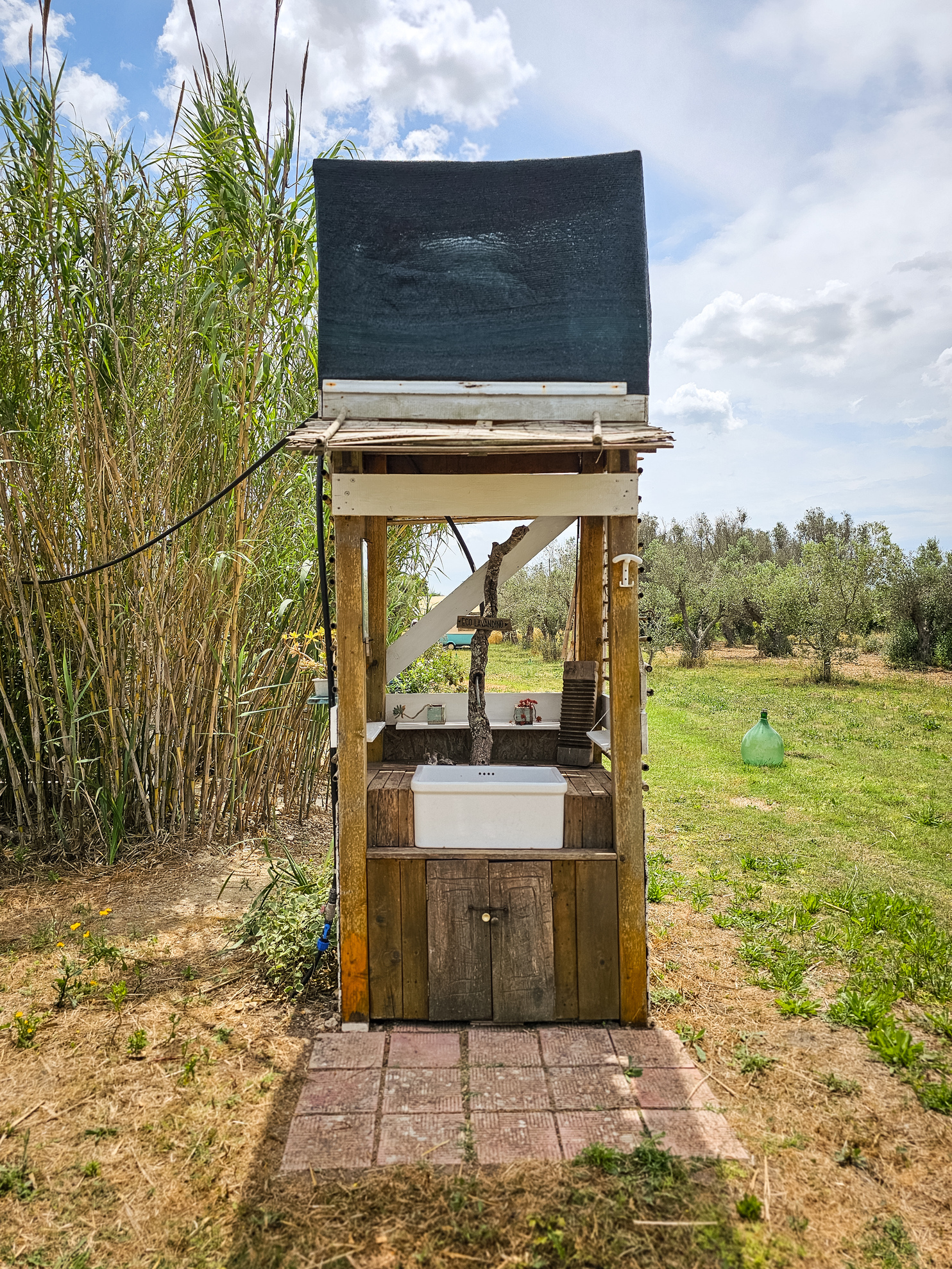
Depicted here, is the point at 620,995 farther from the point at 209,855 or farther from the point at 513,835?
the point at 209,855

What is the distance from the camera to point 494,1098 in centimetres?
239

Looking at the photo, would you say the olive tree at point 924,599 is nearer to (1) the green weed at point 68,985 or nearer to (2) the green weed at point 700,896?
(2) the green weed at point 700,896

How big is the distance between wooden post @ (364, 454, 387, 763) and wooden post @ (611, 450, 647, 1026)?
119 centimetres

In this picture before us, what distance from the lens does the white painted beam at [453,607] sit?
11.0 ft

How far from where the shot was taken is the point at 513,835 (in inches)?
110

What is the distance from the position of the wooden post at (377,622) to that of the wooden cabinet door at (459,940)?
2.82ft

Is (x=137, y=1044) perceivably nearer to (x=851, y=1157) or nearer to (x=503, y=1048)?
(x=503, y=1048)

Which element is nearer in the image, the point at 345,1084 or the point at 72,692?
the point at 345,1084

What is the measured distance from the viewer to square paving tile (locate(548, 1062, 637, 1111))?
2.36 metres

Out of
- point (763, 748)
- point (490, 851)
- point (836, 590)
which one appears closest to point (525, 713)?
point (490, 851)

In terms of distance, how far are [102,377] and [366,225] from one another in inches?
80.8

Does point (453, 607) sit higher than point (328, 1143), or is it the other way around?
point (453, 607)

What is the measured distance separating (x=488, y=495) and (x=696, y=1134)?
78.9 inches

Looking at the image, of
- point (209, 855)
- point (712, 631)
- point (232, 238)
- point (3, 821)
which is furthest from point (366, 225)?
point (712, 631)
